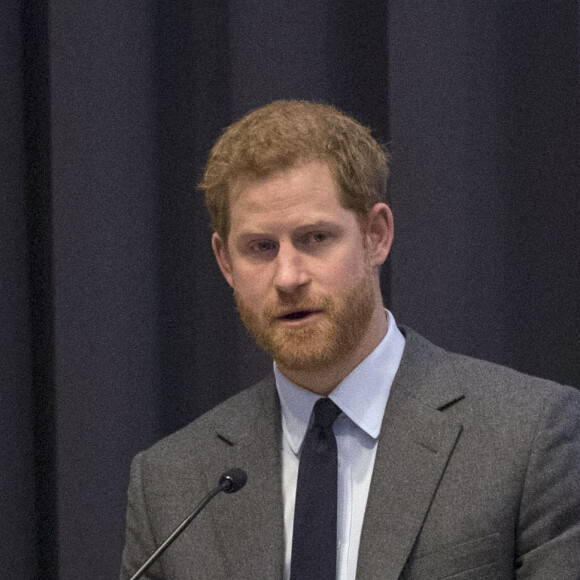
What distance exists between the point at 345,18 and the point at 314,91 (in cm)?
16

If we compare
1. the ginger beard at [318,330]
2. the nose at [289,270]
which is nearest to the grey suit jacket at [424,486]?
the ginger beard at [318,330]

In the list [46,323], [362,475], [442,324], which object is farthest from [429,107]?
[46,323]

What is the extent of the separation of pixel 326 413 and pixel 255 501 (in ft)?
0.56

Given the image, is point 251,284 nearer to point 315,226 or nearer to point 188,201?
point 315,226

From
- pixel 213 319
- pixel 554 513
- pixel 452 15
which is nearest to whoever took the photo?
pixel 554 513

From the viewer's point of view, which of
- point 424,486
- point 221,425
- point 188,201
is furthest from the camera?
point 188,201

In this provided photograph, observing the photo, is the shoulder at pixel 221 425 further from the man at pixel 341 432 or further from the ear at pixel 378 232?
the ear at pixel 378 232

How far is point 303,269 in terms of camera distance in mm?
1466

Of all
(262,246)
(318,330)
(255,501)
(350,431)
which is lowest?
(255,501)

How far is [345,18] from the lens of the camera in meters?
1.99

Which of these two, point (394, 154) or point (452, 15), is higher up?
point (452, 15)

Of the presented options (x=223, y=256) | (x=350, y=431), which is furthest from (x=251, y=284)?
(x=350, y=431)

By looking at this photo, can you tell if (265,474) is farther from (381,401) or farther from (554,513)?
(554,513)

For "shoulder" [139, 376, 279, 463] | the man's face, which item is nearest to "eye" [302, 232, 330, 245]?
the man's face
